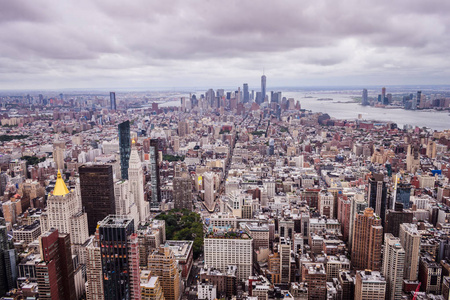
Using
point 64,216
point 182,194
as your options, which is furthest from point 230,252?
point 182,194

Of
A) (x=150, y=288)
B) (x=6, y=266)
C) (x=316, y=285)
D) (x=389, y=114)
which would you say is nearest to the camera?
(x=150, y=288)

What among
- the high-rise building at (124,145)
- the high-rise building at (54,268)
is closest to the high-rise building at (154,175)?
the high-rise building at (124,145)

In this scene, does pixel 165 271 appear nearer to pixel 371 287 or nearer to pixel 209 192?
pixel 371 287

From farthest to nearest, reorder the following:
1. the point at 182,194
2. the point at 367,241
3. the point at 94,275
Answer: the point at 182,194 → the point at 367,241 → the point at 94,275

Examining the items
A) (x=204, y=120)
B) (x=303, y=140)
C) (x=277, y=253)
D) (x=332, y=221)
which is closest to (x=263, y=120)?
(x=204, y=120)

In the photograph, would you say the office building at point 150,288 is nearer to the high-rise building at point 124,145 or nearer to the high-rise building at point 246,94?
the high-rise building at point 124,145

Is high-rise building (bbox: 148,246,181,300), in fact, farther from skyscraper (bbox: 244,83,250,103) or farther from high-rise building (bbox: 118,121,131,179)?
skyscraper (bbox: 244,83,250,103)
